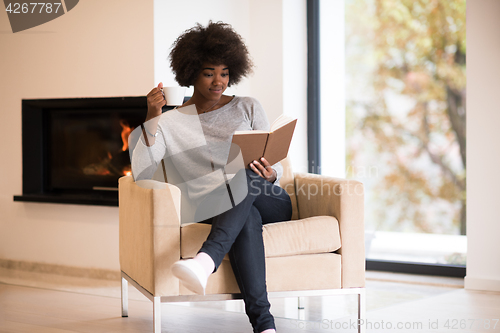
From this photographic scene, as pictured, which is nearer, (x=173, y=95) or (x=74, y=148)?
(x=173, y=95)

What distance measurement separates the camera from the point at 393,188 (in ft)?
10.7

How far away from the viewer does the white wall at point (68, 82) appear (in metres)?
2.93

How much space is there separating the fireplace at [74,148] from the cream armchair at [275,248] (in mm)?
1164

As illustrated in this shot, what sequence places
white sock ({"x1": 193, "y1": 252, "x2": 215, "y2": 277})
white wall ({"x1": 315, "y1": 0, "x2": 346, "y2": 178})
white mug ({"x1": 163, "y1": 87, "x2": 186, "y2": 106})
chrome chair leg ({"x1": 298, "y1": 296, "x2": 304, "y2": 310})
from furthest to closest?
white wall ({"x1": 315, "y1": 0, "x2": 346, "y2": 178}) < chrome chair leg ({"x1": 298, "y1": 296, "x2": 304, "y2": 310}) < white mug ({"x1": 163, "y1": 87, "x2": 186, "y2": 106}) < white sock ({"x1": 193, "y1": 252, "x2": 215, "y2": 277})

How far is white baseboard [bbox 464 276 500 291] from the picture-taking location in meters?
2.65

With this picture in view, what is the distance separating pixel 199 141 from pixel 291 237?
0.56 m

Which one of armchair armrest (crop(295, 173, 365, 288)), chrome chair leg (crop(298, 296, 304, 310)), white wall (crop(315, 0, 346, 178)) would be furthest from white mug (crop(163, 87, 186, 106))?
white wall (crop(315, 0, 346, 178))

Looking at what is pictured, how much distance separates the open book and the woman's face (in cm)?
30

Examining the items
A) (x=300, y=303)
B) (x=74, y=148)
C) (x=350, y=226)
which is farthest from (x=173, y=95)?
(x=74, y=148)

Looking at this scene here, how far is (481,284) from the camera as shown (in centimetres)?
269

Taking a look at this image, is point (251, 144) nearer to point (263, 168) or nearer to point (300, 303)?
point (263, 168)

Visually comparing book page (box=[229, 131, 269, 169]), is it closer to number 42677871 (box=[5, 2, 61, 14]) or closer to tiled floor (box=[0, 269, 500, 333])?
tiled floor (box=[0, 269, 500, 333])

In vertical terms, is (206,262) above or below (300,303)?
above

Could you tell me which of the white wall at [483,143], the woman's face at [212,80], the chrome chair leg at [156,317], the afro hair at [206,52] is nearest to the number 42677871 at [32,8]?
the afro hair at [206,52]
